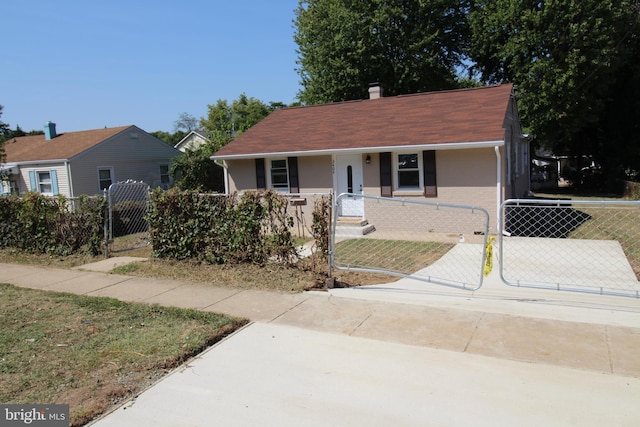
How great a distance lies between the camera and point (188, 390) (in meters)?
3.99

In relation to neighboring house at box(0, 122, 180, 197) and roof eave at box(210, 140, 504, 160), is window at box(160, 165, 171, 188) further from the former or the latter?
roof eave at box(210, 140, 504, 160)

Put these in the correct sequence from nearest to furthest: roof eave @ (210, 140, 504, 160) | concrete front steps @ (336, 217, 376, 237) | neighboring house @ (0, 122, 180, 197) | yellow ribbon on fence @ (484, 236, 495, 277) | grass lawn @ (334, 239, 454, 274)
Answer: yellow ribbon on fence @ (484, 236, 495, 277), grass lawn @ (334, 239, 454, 274), roof eave @ (210, 140, 504, 160), concrete front steps @ (336, 217, 376, 237), neighboring house @ (0, 122, 180, 197)

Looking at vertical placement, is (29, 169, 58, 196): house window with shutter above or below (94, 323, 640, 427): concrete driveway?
above

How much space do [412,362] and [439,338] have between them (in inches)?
27.1

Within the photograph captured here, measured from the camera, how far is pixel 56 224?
10773mm

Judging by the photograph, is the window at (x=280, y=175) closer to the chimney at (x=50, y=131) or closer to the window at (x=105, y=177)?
the window at (x=105, y=177)

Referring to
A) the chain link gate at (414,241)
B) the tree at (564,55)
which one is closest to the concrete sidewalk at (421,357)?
the chain link gate at (414,241)

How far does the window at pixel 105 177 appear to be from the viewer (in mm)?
24703

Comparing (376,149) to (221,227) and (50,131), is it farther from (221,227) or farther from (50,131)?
(50,131)

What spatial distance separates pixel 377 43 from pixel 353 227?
52.6 feet

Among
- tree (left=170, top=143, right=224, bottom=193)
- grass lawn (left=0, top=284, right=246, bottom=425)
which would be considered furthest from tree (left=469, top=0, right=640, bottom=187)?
grass lawn (left=0, top=284, right=246, bottom=425)

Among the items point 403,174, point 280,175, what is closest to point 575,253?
point 403,174

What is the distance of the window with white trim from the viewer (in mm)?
14016

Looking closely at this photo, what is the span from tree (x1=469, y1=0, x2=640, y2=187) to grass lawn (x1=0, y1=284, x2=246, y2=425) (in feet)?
72.6
